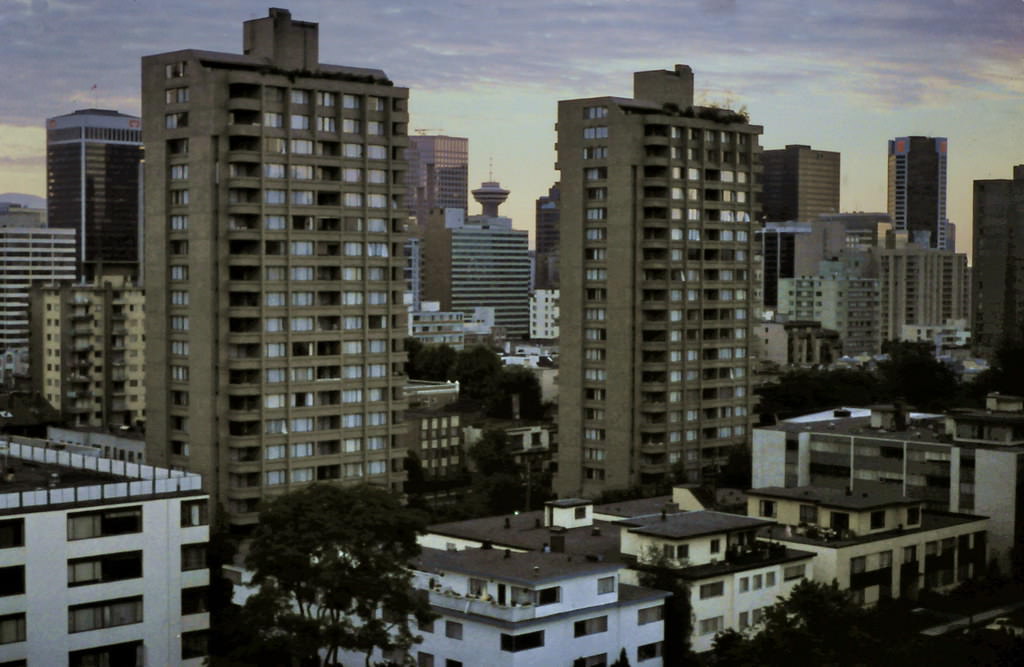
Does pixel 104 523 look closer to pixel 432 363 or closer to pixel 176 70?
pixel 176 70

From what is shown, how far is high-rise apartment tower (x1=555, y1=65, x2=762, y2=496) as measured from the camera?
64.8 metres

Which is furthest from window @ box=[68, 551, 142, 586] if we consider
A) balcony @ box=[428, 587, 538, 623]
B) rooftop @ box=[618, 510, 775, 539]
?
rooftop @ box=[618, 510, 775, 539]

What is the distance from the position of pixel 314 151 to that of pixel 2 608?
2808cm

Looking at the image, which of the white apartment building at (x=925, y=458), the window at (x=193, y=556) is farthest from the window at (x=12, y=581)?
the white apartment building at (x=925, y=458)

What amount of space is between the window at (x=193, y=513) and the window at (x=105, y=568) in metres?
1.38

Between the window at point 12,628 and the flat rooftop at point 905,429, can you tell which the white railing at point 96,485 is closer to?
the window at point 12,628

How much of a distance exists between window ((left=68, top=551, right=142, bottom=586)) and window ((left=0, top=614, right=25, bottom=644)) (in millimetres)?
1353

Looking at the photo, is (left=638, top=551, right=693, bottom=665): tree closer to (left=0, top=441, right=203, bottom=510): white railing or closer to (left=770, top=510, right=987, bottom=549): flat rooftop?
(left=770, top=510, right=987, bottom=549): flat rooftop

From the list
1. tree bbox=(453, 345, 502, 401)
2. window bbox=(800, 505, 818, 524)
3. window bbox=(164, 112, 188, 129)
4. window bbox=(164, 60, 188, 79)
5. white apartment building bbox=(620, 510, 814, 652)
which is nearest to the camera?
white apartment building bbox=(620, 510, 814, 652)

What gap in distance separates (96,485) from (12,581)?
300 cm

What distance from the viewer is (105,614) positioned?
110ft

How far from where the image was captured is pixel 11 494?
32438 millimetres

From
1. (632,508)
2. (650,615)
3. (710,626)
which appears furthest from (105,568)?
(632,508)

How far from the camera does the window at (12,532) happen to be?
32.2m
